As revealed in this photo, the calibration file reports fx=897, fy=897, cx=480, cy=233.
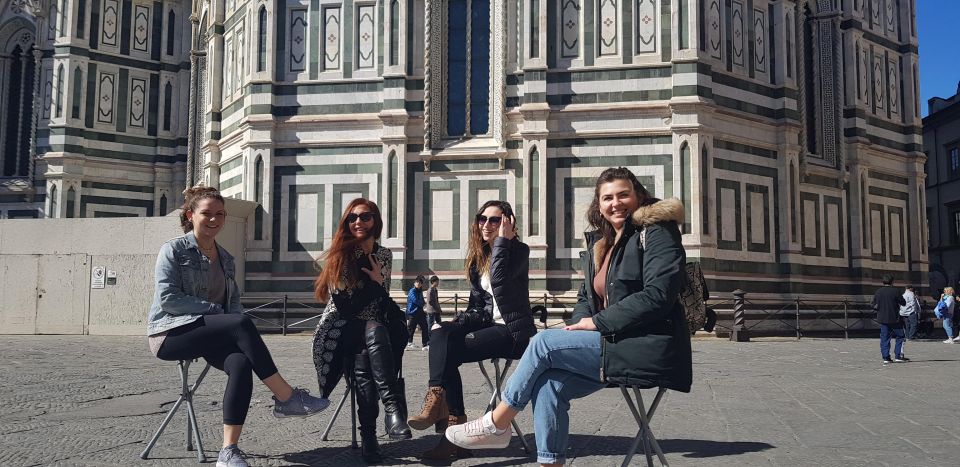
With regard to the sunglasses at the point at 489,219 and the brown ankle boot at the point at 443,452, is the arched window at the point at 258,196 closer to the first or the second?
the sunglasses at the point at 489,219

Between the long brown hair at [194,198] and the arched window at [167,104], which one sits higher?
the arched window at [167,104]

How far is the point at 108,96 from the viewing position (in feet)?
92.5

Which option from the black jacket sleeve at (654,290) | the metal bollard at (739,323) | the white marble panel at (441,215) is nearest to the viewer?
the black jacket sleeve at (654,290)

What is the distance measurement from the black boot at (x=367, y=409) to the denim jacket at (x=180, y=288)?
876mm

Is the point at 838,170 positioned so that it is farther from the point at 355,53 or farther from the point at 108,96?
the point at 108,96

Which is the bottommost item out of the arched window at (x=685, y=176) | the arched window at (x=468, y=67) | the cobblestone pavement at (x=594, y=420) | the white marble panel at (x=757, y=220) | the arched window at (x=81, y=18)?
the cobblestone pavement at (x=594, y=420)

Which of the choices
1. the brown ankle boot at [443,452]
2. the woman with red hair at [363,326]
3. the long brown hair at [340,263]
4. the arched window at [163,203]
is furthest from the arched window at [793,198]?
the arched window at [163,203]

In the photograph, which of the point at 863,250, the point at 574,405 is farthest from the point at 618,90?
the point at 574,405

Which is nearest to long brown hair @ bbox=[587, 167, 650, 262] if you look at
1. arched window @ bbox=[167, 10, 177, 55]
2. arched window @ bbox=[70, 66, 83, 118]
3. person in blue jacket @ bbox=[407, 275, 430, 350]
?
person in blue jacket @ bbox=[407, 275, 430, 350]

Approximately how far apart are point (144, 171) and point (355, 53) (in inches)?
459

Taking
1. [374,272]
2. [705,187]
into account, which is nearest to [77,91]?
[705,187]

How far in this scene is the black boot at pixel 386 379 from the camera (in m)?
5.15

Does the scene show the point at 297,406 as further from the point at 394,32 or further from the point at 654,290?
the point at 394,32

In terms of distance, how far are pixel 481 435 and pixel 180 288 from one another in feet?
6.41
